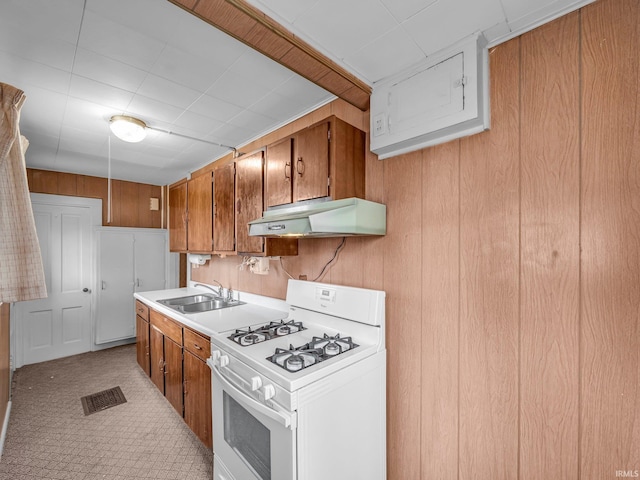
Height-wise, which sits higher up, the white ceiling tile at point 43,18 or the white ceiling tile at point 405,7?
the white ceiling tile at point 43,18

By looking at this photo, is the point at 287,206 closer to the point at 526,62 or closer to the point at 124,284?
the point at 526,62

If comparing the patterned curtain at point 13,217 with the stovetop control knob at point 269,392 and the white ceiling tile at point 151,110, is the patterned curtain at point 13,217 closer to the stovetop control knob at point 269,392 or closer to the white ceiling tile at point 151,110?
the stovetop control knob at point 269,392

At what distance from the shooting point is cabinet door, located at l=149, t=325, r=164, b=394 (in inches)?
109

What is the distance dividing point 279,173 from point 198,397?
5.70 feet

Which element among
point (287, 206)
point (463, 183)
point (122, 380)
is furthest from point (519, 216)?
point (122, 380)

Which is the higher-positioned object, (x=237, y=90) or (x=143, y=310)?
(x=237, y=90)

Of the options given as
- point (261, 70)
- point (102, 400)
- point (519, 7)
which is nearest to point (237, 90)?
point (261, 70)

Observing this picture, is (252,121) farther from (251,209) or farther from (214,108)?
(251,209)

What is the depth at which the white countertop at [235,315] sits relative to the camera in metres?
2.09

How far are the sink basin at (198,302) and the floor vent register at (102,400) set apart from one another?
3.25ft

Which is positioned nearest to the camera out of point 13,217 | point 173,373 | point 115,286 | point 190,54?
point 13,217

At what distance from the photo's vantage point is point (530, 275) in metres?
1.23

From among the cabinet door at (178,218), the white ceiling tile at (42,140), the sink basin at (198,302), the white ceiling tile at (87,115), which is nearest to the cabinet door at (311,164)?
the white ceiling tile at (87,115)

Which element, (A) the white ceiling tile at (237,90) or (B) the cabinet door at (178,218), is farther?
(B) the cabinet door at (178,218)
